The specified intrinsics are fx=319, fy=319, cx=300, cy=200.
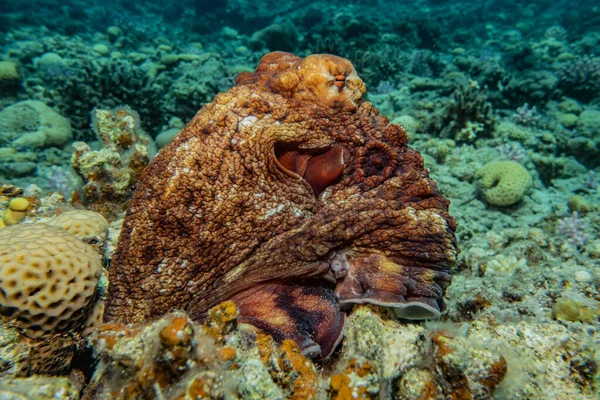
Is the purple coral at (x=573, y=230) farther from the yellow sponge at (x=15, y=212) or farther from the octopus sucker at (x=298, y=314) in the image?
the yellow sponge at (x=15, y=212)

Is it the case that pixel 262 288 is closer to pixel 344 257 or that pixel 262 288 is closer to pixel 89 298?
pixel 344 257

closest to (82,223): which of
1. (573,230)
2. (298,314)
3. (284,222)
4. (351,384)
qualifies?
(284,222)

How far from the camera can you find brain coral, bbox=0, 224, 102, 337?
7.41 ft

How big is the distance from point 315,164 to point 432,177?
504 cm

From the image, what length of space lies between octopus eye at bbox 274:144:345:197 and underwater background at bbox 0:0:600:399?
116cm

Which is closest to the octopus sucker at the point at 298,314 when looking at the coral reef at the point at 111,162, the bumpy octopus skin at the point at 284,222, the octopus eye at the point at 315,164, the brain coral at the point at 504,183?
the bumpy octopus skin at the point at 284,222

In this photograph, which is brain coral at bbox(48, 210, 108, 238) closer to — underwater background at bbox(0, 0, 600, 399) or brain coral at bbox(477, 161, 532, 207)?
underwater background at bbox(0, 0, 600, 399)

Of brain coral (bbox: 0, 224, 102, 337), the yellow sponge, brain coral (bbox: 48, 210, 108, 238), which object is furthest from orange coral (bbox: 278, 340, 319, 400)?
the yellow sponge

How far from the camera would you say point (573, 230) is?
227 inches

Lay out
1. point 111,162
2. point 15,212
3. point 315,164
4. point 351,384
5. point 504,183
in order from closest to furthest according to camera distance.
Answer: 1. point 351,384
2. point 315,164
3. point 15,212
4. point 111,162
5. point 504,183

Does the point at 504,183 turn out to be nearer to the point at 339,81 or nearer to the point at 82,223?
the point at 339,81

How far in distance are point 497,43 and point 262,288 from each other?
2838 centimetres

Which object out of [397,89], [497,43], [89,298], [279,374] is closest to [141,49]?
[397,89]

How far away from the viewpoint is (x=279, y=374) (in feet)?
6.67
